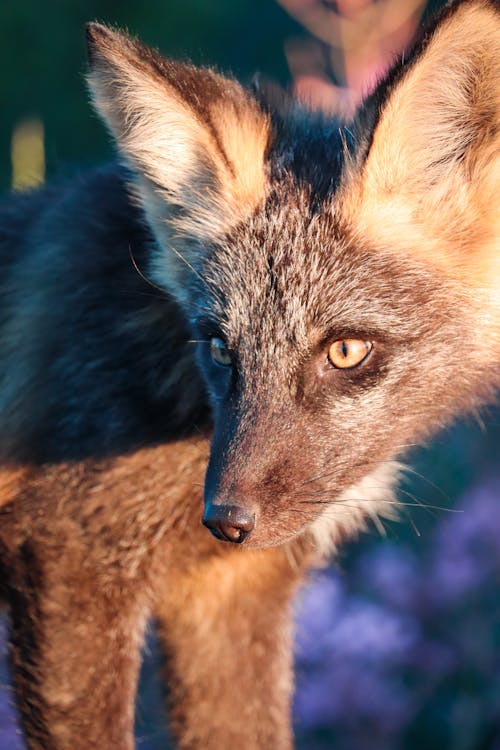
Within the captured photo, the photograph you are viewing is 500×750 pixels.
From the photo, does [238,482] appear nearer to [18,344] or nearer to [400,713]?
[18,344]

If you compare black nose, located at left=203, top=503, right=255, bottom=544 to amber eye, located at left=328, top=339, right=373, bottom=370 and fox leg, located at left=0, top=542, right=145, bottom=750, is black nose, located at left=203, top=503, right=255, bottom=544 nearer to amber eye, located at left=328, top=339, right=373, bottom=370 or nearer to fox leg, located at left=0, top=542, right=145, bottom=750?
amber eye, located at left=328, top=339, right=373, bottom=370

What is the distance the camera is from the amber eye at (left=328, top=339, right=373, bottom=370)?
2.79 metres

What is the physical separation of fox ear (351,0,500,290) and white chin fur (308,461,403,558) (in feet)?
2.36

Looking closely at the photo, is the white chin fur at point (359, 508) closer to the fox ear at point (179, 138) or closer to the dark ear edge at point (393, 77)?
the fox ear at point (179, 138)

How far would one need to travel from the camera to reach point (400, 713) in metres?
4.71

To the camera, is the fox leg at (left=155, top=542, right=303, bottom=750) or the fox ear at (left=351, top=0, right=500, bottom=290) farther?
the fox leg at (left=155, top=542, right=303, bottom=750)

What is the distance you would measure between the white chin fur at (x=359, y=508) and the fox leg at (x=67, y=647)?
2.28 ft

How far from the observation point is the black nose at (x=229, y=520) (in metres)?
2.60

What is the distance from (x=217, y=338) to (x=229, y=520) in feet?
1.92

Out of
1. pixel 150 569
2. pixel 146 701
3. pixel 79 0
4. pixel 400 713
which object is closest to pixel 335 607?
pixel 400 713

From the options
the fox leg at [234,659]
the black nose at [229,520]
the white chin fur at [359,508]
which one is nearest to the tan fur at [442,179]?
the white chin fur at [359,508]

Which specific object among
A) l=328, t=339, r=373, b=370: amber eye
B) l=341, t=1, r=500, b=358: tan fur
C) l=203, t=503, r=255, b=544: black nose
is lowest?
l=203, t=503, r=255, b=544: black nose

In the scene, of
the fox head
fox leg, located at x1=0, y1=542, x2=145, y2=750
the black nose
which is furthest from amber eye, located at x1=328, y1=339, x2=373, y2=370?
fox leg, located at x1=0, y1=542, x2=145, y2=750

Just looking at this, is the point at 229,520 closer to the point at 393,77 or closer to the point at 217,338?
the point at 217,338
